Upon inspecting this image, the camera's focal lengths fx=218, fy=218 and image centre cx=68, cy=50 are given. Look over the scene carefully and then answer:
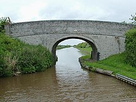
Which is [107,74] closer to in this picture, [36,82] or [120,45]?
[36,82]

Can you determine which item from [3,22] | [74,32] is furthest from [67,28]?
[3,22]

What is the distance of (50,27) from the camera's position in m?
21.7

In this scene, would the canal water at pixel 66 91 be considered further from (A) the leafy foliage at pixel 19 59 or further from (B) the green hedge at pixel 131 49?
(B) the green hedge at pixel 131 49

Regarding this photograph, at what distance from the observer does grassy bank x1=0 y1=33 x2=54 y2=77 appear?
46.7 ft

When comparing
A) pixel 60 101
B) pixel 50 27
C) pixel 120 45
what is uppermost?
pixel 50 27

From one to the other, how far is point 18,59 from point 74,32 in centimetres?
804

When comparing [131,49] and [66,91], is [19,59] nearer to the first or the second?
[66,91]

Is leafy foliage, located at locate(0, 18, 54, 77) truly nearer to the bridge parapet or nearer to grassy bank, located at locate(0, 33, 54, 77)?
grassy bank, located at locate(0, 33, 54, 77)

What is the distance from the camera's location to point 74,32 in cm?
2175

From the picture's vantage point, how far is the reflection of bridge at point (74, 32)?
21672 millimetres

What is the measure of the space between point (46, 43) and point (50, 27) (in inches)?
64.5

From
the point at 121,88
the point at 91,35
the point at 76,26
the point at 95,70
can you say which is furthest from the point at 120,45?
the point at 121,88

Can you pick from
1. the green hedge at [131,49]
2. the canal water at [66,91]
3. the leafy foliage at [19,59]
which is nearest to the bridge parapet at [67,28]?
the leafy foliage at [19,59]

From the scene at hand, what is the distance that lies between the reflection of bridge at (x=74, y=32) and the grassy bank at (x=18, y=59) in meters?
3.58
